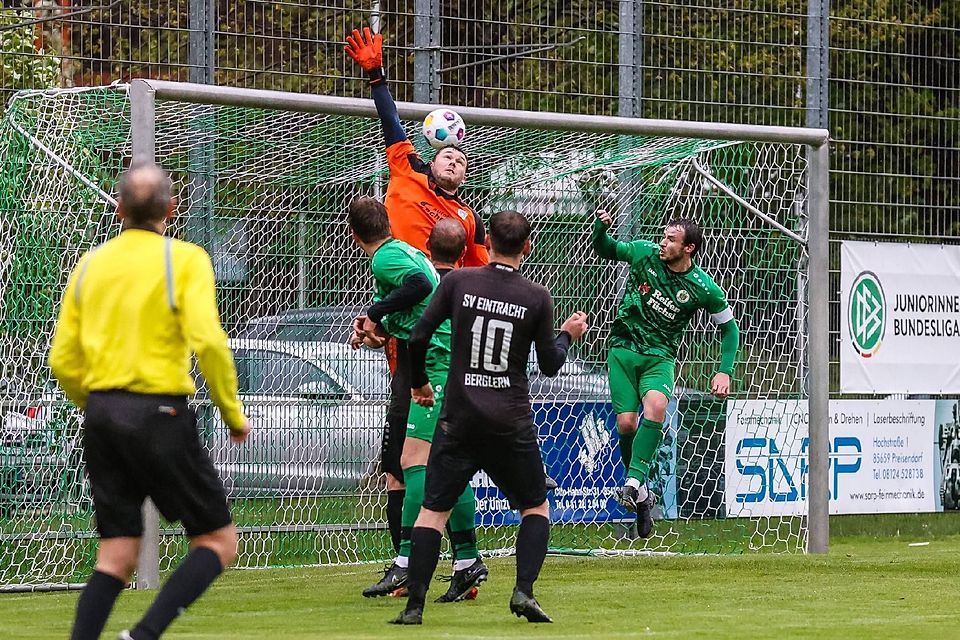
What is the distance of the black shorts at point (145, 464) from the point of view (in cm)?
558

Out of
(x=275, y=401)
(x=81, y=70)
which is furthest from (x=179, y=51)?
(x=275, y=401)

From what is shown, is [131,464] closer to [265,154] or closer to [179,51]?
[265,154]

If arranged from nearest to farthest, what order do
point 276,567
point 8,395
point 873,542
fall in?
point 8,395
point 276,567
point 873,542

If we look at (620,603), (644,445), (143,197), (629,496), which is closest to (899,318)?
(644,445)

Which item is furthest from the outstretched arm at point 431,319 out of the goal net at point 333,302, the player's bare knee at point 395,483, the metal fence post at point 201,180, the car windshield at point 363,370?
the car windshield at point 363,370

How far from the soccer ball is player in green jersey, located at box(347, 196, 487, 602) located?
137 cm

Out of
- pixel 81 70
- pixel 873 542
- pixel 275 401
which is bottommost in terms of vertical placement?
pixel 873 542

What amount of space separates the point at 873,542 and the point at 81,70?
21.8 ft

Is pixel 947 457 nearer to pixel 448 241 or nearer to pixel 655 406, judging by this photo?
pixel 655 406

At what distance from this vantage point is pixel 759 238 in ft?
41.1

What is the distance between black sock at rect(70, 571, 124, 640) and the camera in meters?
5.58

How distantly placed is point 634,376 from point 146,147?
3.52 meters

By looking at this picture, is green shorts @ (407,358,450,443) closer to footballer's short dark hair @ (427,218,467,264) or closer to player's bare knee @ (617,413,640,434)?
footballer's short dark hair @ (427,218,467,264)

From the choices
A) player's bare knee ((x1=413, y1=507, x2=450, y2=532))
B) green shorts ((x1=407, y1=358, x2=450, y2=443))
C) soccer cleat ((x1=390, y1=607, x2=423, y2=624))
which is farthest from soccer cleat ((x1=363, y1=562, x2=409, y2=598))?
player's bare knee ((x1=413, y1=507, x2=450, y2=532))
